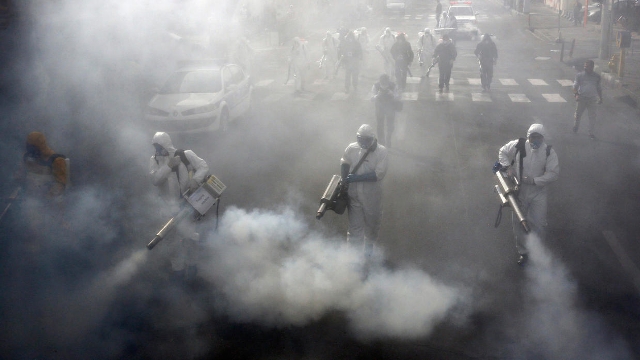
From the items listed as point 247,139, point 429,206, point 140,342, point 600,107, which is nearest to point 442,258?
point 429,206

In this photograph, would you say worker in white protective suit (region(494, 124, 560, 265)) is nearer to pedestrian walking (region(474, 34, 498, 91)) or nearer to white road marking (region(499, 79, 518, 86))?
pedestrian walking (region(474, 34, 498, 91))

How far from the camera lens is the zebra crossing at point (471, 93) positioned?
16.6 m

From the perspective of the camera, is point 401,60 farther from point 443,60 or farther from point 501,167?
point 501,167

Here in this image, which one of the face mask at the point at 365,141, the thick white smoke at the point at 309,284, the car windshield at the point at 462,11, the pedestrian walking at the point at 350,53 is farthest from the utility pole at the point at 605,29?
the face mask at the point at 365,141

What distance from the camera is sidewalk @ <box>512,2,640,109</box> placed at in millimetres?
16953

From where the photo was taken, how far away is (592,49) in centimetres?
2541

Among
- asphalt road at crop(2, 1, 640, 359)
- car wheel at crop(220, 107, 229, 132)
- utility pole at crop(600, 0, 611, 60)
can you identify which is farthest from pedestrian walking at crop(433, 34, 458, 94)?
utility pole at crop(600, 0, 611, 60)

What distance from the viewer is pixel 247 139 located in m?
13.0

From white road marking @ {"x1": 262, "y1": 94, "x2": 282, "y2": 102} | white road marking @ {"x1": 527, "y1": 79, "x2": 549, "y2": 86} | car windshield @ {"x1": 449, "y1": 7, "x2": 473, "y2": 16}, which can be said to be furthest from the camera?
car windshield @ {"x1": 449, "y1": 7, "x2": 473, "y2": 16}

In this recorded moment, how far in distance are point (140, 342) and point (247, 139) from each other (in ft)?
25.8

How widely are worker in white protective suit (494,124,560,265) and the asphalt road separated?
10.4 inches

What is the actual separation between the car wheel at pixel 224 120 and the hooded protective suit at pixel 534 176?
7.56 metres

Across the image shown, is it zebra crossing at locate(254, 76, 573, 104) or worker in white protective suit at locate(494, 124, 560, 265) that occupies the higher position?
worker in white protective suit at locate(494, 124, 560, 265)

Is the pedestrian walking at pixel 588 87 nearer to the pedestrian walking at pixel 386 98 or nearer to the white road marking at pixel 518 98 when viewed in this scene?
the pedestrian walking at pixel 386 98
